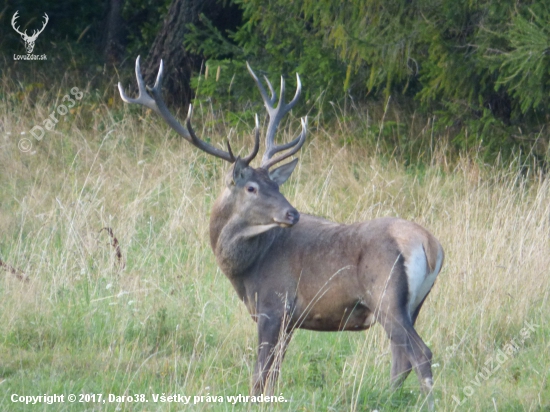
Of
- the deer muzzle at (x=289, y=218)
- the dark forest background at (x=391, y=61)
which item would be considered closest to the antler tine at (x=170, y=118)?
the deer muzzle at (x=289, y=218)

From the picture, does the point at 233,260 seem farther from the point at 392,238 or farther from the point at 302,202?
the point at 302,202

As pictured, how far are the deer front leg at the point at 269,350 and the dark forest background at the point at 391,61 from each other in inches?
140

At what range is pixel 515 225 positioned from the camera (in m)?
6.66

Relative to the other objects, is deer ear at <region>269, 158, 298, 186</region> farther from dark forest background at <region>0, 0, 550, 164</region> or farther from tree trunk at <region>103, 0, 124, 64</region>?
tree trunk at <region>103, 0, 124, 64</region>

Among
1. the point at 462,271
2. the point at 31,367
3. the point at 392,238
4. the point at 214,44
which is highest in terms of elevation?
the point at 214,44

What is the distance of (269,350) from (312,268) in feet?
1.70

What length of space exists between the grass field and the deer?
0.81 ft

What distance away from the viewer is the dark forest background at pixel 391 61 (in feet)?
25.6

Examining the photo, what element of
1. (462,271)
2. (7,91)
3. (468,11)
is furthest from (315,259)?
(7,91)

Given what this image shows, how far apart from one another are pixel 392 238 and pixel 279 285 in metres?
0.73

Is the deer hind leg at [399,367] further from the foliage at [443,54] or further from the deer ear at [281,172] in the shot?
the foliage at [443,54]

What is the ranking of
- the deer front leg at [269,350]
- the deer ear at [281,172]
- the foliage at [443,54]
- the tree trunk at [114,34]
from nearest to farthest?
the deer front leg at [269,350]
the deer ear at [281,172]
the foliage at [443,54]
the tree trunk at [114,34]

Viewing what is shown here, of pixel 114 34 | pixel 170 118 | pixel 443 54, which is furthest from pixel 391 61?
pixel 114 34

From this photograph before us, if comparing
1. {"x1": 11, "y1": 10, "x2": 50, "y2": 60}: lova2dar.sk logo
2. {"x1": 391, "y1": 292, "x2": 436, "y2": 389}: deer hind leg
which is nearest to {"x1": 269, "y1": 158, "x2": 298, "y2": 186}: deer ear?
{"x1": 391, "y1": 292, "x2": 436, "y2": 389}: deer hind leg
